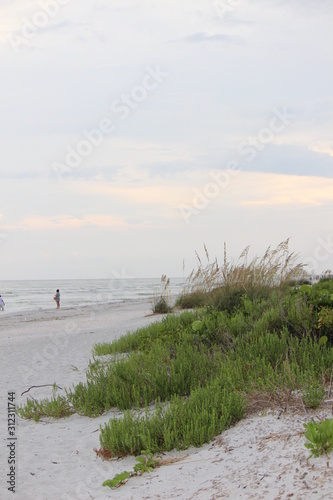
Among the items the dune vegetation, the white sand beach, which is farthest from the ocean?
the white sand beach

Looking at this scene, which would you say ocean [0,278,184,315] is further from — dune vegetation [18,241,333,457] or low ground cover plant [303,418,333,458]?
low ground cover plant [303,418,333,458]

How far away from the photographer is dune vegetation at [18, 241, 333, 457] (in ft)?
15.2

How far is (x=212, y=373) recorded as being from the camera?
6266 millimetres

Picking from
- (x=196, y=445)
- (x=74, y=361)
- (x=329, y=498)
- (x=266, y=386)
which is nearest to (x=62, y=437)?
(x=196, y=445)

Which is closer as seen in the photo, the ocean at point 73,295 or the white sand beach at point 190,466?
the white sand beach at point 190,466

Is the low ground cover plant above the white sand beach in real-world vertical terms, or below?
above

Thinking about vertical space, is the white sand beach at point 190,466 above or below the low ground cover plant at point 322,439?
below

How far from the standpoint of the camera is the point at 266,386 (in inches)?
198

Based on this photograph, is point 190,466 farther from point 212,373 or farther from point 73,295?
point 73,295

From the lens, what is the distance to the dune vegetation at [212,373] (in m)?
4.64

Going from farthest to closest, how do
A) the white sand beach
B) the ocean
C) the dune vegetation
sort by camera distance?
the ocean → the dune vegetation → the white sand beach

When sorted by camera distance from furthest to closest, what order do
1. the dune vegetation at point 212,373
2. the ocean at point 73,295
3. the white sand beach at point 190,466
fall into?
1. the ocean at point 73,295
2. the dune vegetation at point 212,373
3. the white sand beach at point 190,466

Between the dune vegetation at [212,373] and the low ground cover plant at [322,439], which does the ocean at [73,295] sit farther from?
the low ground cover plant at [322,439]

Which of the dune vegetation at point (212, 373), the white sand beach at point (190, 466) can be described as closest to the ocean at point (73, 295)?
the dune vegetation at point (212, 373)
